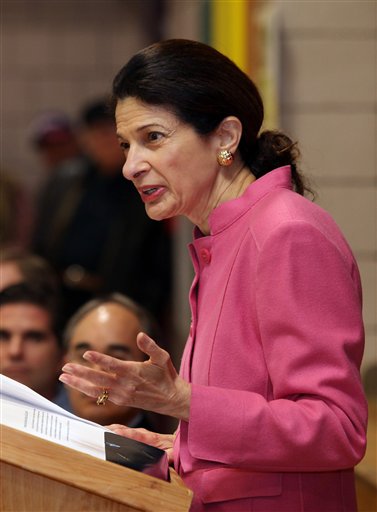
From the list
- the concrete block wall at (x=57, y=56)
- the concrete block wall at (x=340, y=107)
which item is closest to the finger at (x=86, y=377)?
the concrete block wall at (x=340, y=107)

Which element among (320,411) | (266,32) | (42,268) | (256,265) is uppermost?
(256,265)

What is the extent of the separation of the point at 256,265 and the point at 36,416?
0.45 meters

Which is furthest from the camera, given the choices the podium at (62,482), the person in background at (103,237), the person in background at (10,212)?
the person in background at (10,212)

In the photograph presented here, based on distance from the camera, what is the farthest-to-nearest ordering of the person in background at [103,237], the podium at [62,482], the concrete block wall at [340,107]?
the person in background at [103,237] → the concrete block wall at [340,107] → the podium at [62,482]

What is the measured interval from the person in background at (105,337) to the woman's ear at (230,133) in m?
1.33

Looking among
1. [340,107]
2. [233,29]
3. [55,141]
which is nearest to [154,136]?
[340,107]

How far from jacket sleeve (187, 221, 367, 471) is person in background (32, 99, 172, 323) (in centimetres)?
364

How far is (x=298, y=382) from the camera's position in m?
1.78

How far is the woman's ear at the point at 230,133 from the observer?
2020 mm

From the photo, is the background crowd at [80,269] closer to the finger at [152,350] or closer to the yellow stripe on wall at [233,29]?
the yellow stripe on wall at [233,29]

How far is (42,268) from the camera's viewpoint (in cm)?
413

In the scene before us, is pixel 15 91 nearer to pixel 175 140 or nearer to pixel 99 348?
pixel 99 348

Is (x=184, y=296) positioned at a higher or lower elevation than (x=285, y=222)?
lower

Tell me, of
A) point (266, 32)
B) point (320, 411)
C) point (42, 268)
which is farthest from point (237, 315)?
point (266, 32)
